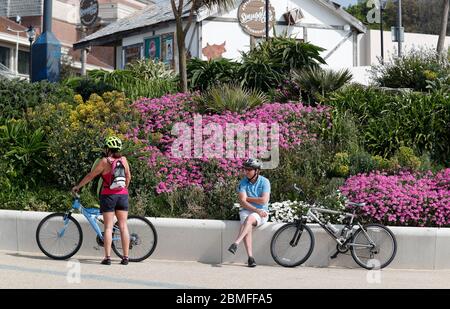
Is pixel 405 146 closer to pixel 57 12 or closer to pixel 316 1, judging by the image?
pixel 316 1

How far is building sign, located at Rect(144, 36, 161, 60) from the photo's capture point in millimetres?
26594

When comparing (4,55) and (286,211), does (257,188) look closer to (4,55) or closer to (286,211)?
(286,211)

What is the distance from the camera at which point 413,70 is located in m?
16.2

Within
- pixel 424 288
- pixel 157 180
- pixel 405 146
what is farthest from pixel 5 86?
pixel 424 288

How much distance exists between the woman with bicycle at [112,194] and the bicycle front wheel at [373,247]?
3028 mm

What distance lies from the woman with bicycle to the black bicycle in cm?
199

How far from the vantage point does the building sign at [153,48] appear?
87.2ft

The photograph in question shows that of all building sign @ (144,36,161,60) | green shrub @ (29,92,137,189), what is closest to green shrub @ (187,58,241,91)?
green shrub @ (29,92,137,189)

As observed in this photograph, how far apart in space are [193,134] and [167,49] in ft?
45.2

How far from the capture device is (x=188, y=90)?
15844 mm

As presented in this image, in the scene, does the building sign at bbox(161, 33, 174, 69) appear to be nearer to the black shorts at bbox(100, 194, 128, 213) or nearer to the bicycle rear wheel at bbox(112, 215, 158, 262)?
the bicycle rear wheel at bbox(112, 215, 158, 262)

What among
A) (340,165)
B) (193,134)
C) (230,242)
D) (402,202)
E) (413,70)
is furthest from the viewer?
(413,70)

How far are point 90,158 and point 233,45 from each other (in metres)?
15.9

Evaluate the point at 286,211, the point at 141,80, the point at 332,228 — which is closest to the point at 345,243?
the point at 332,228
